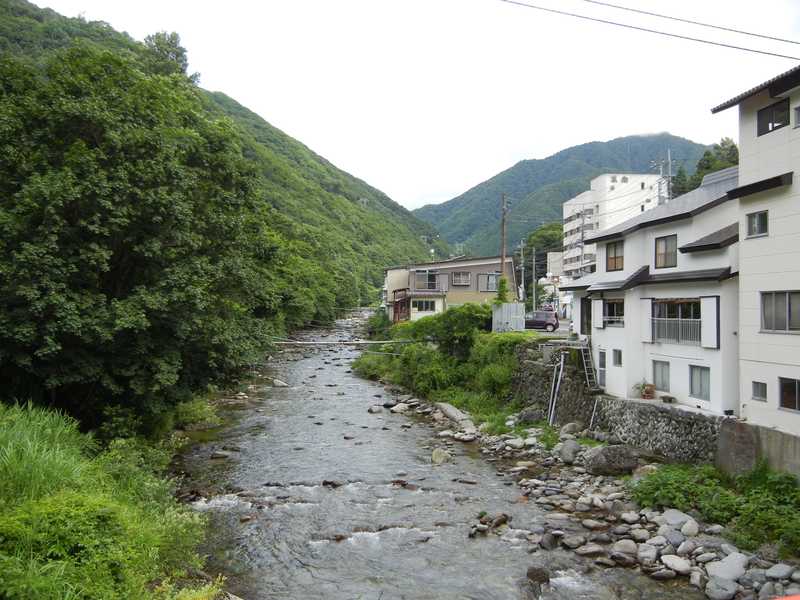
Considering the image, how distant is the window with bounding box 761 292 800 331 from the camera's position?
13.9 meters

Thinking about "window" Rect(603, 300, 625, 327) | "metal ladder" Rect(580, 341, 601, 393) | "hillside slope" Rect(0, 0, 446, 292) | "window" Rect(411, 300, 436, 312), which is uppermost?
"hillside slope" Rect(0, 0, 446, 292)

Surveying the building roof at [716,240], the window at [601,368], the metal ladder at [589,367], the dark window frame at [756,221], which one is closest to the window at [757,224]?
the dark window frame at [756,221]

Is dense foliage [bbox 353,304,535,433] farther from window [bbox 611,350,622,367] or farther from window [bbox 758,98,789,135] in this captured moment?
window [bbox 758,98,789,135]

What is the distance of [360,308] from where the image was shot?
103m

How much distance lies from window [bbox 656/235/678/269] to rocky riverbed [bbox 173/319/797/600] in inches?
304

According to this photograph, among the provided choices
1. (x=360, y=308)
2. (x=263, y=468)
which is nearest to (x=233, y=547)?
(x=263, y=468)

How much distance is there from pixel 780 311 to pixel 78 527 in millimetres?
16911

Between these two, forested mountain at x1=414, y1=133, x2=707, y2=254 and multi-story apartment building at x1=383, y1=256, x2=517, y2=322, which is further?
forested mountain at x1=414, y1=133, x2=707, y2=254

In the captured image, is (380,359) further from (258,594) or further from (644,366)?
(258,594)

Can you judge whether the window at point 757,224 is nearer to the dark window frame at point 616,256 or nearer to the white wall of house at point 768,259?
the white wall of house at point 768,259

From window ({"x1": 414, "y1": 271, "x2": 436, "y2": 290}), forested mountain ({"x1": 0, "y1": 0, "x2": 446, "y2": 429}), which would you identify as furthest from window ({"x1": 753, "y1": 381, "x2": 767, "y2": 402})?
window ({"x1": 414, "y1": 271, "x2": 436, "y2": 290})

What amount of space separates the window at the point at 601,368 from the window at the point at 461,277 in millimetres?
26918

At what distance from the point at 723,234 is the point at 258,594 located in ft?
57.9

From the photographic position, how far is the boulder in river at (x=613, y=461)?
17.5 meters
